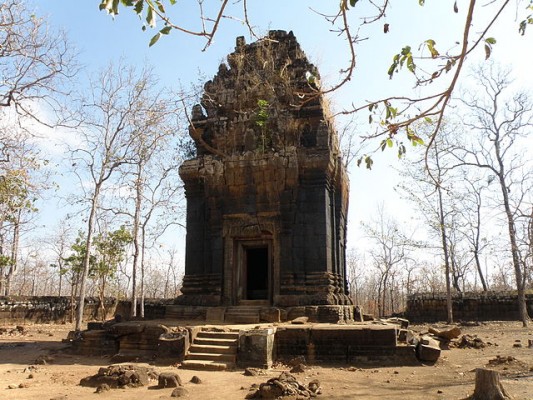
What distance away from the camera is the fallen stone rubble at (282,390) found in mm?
5406

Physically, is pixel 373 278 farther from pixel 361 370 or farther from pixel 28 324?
pixel 361 370

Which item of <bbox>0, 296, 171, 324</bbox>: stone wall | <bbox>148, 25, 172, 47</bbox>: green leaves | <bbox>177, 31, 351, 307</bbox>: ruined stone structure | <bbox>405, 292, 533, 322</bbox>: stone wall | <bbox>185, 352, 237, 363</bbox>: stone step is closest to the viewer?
<bbox>148, 25, 172, 47</bbox>: green leaves

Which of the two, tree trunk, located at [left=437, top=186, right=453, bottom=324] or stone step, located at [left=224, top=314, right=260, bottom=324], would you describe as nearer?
stone step, located at [left=224, top=314, right=260, bottom=324]

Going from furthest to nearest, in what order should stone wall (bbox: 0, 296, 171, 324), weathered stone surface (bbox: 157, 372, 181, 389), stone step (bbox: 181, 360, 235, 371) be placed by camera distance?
1. stone wall (bbox: 0, 296, 171, 324)
2. stone step (bbox: 181, 360, 235, 371)
3. weathered stone surface (bbox: 157, 372, 181, 389)

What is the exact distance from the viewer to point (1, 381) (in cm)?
668

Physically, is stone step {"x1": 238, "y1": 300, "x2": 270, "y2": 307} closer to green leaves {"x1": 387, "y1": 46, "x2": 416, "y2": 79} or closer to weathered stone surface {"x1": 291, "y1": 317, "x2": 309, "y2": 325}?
weathered stone surface {"x1": 291, "y1": 317, "x2": 309, "y2": 325}

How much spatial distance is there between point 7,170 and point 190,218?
5.23 m

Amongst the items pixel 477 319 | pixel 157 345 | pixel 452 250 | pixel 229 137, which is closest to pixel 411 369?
pixel 157 345

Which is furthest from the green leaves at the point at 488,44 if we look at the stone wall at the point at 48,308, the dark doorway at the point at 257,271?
the stone wall at the point at 48,308

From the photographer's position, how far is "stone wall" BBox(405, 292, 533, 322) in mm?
19234

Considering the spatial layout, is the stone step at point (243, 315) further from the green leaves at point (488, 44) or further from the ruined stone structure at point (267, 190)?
the green leaves at point (488, 44)

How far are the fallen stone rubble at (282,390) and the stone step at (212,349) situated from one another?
2137 millimetres

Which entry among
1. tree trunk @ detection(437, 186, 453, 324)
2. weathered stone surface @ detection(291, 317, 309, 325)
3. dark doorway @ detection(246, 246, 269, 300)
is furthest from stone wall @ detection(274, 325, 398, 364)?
tree trunk @ detection(437, 186, 453, 324)

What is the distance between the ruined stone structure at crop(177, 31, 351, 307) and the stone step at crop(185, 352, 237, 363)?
2.69 m
